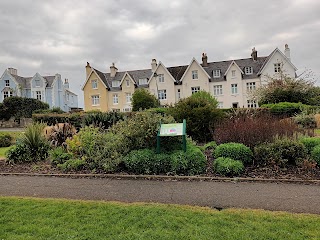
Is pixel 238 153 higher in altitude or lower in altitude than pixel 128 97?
lower

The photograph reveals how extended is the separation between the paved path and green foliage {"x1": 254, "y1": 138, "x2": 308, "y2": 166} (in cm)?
134

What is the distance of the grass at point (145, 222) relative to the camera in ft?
11.6

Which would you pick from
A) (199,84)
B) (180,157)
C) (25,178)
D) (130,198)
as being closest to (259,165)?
(180,157)

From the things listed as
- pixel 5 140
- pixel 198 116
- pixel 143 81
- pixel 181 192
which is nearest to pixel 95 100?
pixel 143 81

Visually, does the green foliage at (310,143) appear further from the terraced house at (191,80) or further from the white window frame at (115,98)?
the white window frame at (115,98)

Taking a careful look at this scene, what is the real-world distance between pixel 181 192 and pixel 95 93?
150 feet

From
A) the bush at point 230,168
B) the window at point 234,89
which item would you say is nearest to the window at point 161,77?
the window at point 234,89

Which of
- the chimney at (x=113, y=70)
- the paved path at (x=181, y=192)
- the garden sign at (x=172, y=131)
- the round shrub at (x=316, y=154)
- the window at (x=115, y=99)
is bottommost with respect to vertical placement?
the paved path at (x=181, y=192)

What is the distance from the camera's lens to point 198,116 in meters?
12.6

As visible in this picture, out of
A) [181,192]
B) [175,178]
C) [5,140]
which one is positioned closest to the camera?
[181,192]

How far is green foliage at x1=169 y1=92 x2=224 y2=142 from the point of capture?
41.5 feet

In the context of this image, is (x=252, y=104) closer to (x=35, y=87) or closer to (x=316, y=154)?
(x=316, y=154)

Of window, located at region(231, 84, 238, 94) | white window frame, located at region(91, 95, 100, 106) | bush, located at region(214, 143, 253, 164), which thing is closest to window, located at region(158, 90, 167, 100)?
window, located at region(231, 84, 238, 94)

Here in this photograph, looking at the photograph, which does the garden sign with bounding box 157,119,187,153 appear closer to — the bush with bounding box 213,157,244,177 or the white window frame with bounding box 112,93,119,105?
the bush with bounding box 213,157,244,177
